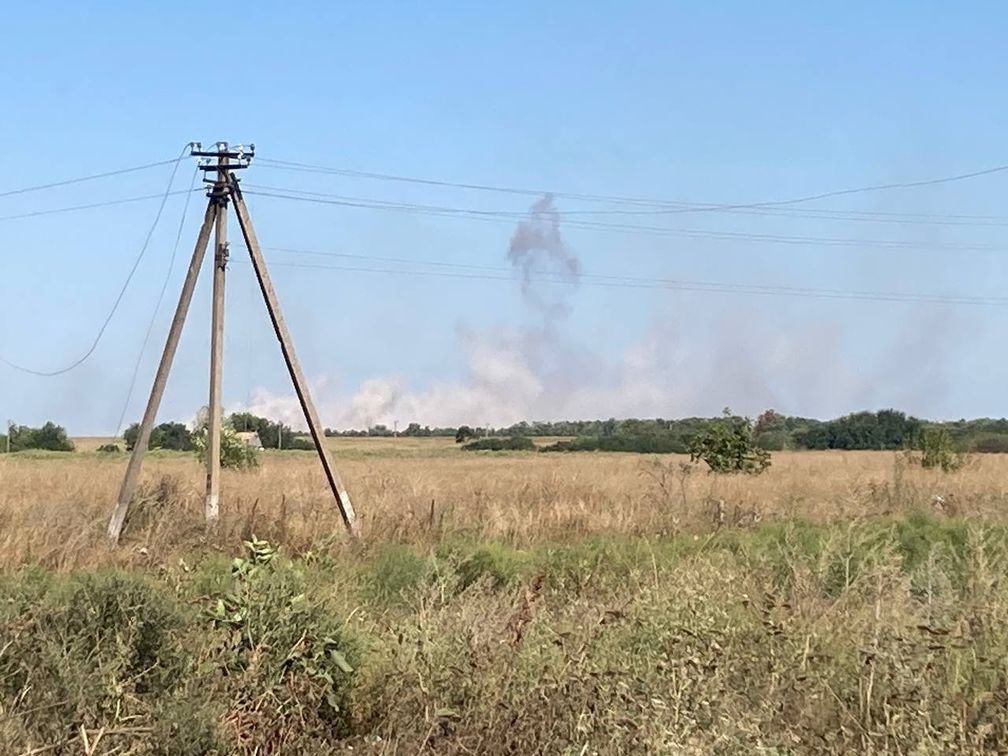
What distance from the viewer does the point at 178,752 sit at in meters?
5.03

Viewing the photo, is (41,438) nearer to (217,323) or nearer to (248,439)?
(248,439)

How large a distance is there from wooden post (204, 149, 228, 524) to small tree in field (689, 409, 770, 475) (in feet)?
65.1

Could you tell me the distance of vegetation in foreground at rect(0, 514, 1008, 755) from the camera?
4898 millimetres

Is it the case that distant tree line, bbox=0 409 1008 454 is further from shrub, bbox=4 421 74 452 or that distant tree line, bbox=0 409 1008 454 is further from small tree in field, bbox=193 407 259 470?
small tree in field, bbox=193 407 259 470

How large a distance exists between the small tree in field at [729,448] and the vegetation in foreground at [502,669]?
25.2 metres

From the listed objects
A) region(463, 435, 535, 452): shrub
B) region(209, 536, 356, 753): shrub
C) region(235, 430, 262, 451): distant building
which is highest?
region(463, 435, 535, 452): shrub

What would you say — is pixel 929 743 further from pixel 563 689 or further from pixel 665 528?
pixel 665 528

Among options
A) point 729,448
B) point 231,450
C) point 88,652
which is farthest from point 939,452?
point 88,652

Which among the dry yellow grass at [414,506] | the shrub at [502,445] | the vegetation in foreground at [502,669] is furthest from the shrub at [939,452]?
the shrub at [502,445]

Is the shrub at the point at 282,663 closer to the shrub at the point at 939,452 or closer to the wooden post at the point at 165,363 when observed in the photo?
the wooden post at the point at 165,363

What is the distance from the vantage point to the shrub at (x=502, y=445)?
78.4 meters

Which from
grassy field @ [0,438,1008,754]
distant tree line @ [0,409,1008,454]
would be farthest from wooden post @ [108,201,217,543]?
distant tree line @ [0,409,1008,454]

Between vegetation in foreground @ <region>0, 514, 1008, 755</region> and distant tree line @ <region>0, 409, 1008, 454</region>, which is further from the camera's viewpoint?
distant tree line @ <region>0, 409, 1008, 454</region>

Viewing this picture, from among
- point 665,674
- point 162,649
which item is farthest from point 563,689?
point 162,649
